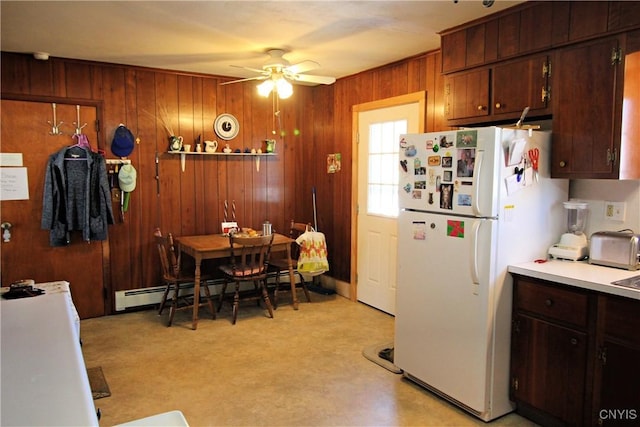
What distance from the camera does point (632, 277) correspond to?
228 cm

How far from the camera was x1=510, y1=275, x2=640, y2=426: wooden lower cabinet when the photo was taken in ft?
6.85

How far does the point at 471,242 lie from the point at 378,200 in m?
2.03

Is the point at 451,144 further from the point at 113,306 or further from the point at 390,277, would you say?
the point at 113,306

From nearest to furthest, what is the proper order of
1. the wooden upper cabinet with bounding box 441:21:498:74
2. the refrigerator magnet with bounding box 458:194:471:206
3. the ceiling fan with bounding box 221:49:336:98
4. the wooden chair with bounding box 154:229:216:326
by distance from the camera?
the refrigerator magnet with bounding box 458:194:471:206
the wooden upper cabinet with bounding box 441:21:498:74
the ceiling fan with bounding box 221:49:336:98
the wooden chair with bounding box 154:229:216:326

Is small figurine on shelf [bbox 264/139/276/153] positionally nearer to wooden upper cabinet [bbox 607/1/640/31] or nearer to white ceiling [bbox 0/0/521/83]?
white ceiling [bbox 0/0/521/83]

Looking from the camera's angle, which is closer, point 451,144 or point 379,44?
point 451,144

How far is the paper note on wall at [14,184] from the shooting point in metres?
3.93

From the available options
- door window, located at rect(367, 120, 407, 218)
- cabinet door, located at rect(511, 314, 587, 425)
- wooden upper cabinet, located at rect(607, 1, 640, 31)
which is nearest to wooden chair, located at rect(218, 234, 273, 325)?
door window, located at rect(367, 120, 407, 218)

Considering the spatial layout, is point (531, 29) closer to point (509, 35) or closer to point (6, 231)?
point (509, 35)

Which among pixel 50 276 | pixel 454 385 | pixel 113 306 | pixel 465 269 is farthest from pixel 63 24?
pixel 454 385

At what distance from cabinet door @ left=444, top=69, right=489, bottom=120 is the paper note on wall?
3.62 meters

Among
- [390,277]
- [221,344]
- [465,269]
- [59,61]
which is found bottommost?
[221,344]

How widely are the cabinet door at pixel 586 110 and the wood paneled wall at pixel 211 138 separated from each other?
49.1 inches

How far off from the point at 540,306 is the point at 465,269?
425 millimetres
